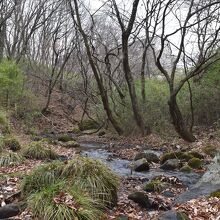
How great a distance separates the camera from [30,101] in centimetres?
2839

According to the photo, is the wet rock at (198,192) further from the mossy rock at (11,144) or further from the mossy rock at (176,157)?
the mossy rock at (11,144)

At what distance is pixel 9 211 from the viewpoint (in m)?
6.09

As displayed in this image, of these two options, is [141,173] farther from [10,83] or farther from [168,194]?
[10,83]

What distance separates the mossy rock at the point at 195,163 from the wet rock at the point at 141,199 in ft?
14.7

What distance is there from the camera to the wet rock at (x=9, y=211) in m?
6.04

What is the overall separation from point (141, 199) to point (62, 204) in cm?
199

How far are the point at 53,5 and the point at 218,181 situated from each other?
27422mm

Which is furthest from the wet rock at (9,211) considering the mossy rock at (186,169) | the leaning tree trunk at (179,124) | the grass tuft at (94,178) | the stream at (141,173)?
the leaning tree trunk at (179,124)

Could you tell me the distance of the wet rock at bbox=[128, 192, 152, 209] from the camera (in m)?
7.25

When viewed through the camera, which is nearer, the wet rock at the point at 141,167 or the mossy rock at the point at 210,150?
the wet rock at the point at 141,167

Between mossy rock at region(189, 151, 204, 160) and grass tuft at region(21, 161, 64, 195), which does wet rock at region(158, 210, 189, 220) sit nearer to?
grass tuft at region(21, 161, 64, 195)

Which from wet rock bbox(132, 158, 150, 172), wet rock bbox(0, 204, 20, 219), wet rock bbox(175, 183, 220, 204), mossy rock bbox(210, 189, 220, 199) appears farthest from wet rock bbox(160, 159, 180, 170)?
wet rock bbox(0, 204, 20, 219)

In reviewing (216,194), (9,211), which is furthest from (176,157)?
(9,211)

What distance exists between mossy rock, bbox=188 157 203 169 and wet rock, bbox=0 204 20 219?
656cm
